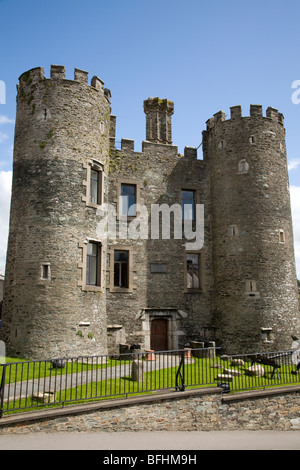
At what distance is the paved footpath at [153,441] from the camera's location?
26.5 ft

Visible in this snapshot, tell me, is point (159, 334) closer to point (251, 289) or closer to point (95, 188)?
point (251, 289)

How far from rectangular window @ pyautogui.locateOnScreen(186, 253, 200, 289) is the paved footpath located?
9319 millimetres

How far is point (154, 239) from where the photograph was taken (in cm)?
1955

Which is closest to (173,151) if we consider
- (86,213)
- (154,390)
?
(86,213)

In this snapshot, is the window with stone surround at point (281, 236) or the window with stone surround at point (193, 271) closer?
the window with stone surround at point (281, 236)

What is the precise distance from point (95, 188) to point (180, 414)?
1051 centimetres

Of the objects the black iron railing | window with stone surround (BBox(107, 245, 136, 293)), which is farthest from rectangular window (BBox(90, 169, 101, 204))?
the black iron railing

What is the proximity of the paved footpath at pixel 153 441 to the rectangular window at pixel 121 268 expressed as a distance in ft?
29.9

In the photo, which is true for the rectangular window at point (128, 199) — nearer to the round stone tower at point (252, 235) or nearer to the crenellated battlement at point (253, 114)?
the round stone tower at point (252, 235)

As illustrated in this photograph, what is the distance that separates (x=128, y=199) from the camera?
19.5 metres

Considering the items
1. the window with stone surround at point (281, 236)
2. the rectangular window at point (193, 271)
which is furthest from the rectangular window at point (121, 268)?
the window with stone surround at point (281, 236)

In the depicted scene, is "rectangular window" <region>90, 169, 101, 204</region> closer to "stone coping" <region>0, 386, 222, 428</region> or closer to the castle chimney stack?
the castle chimney stack

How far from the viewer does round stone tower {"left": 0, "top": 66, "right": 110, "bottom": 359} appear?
1531 cm

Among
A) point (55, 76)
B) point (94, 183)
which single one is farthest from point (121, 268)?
point (55, 76)
